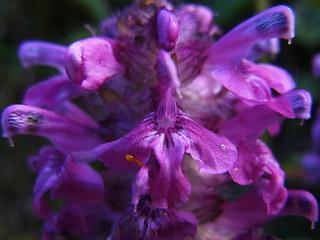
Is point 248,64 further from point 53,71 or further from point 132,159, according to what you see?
point 53,71

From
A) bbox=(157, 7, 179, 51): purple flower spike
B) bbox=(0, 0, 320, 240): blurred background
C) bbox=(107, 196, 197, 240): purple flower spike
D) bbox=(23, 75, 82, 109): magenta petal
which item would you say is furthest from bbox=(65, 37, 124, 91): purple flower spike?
bbox=(0, 0, 320, 240): blurred background

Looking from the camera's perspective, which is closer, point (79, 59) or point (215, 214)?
point (79, 59)

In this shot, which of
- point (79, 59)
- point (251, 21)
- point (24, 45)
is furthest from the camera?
point (24, 45)

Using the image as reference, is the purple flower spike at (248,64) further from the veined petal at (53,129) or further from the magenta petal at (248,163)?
the veined petal at (53,129)

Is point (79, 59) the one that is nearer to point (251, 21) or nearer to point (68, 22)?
point (251, 21)

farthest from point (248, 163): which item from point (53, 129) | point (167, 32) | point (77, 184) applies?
point (53, 129)

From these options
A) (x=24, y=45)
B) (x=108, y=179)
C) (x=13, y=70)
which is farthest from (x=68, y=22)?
(x=108, y=179)

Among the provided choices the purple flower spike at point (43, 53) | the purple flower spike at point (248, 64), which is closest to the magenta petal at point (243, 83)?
the purple flower spike at point (248, 64)
